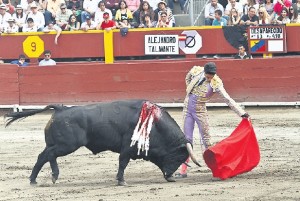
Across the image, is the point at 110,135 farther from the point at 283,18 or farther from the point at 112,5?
the point at 112,5

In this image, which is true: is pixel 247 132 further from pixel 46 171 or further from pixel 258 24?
pixel 258 24

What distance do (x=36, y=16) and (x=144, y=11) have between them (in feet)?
7.53

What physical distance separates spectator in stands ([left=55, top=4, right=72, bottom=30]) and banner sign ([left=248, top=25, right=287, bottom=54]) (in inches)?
147

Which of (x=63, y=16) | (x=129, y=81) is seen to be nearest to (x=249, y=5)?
(x=129, y=81)

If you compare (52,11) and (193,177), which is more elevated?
(52,11)

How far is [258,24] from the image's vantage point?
18.7 meters

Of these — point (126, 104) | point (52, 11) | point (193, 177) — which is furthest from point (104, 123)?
point (52, 11)

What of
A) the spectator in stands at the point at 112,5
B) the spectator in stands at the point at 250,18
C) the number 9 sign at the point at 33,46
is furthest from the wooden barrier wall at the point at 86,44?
the spectator in stands at the point at 250,18

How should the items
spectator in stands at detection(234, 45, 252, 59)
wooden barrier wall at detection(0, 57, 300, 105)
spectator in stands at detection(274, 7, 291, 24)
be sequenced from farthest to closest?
1. spectator in stands at detection(234, 45, 252, 59)
2. spectator in stands at detection(274, 7, 291, 24)
3. wooden barrier wall at detection(0, 57, 300, 105)

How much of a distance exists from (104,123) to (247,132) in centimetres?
180

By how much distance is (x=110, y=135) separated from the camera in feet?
34.4

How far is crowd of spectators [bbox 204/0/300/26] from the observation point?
1844 cm

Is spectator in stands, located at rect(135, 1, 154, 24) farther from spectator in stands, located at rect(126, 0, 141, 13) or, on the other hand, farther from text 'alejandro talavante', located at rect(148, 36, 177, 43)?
text 'alejandro talavante', located at rect(148, 36, 177, 43)

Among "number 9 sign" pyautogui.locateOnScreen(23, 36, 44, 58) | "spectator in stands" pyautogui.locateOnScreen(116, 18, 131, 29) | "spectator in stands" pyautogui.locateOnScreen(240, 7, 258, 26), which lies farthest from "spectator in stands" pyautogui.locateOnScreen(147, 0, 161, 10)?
"number 9 sign" pyautogui.locateOnScreen(23, 36, 44, 58)
